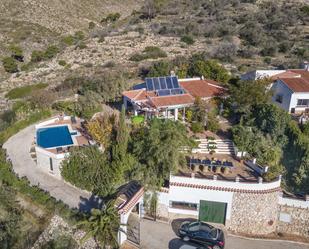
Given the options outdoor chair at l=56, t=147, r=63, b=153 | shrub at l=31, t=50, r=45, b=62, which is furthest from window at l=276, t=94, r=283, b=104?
shrub at l=31, t=50, r=45, b=62

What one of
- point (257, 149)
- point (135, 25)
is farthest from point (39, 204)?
point (135, 25)

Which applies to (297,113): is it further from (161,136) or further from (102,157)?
(102,157)

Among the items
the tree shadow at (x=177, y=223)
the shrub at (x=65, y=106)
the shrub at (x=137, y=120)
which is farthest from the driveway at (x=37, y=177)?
the shrub at (x=137, y=120)

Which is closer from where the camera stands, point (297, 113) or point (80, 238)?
point (80, 238)

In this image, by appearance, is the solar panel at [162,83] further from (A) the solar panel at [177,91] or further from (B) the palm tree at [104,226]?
(B) the palm tree at [104,226]

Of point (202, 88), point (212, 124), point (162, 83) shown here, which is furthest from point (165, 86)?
point (212, 124)
